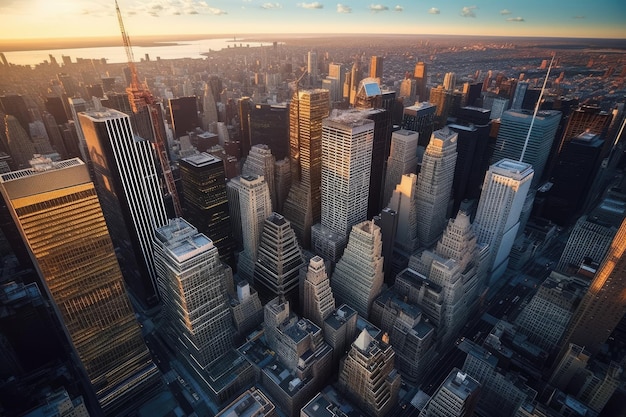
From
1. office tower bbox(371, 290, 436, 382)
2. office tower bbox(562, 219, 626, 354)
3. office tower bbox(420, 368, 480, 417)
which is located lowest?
office tower bbox(371, 290, 436, 382)

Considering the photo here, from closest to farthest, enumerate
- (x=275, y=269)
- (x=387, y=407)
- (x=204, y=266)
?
(x=204, y=266)
(x=387, y=407)
(x=275, y=269)

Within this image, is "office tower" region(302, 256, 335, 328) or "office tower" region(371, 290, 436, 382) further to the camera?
"office tower" region(371, 290, 436, 382)

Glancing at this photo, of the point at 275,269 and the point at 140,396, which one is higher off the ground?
the point at 275,269

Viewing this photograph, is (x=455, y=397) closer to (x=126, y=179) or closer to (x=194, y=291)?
(x=194, y=291)

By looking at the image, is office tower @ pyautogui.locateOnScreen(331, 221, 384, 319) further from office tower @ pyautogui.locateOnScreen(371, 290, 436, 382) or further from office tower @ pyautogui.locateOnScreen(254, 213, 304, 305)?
office tower @ pyautogui.locateOnScreen(254, 213, 304, 305)

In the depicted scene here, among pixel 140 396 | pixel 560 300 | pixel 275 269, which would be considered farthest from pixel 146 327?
pixel 560 300

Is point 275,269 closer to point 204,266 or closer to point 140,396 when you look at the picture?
point 204,266

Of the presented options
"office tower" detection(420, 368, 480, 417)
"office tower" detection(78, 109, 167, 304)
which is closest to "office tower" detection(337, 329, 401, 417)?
"office tower" detection(420, 368, 480, 417)
